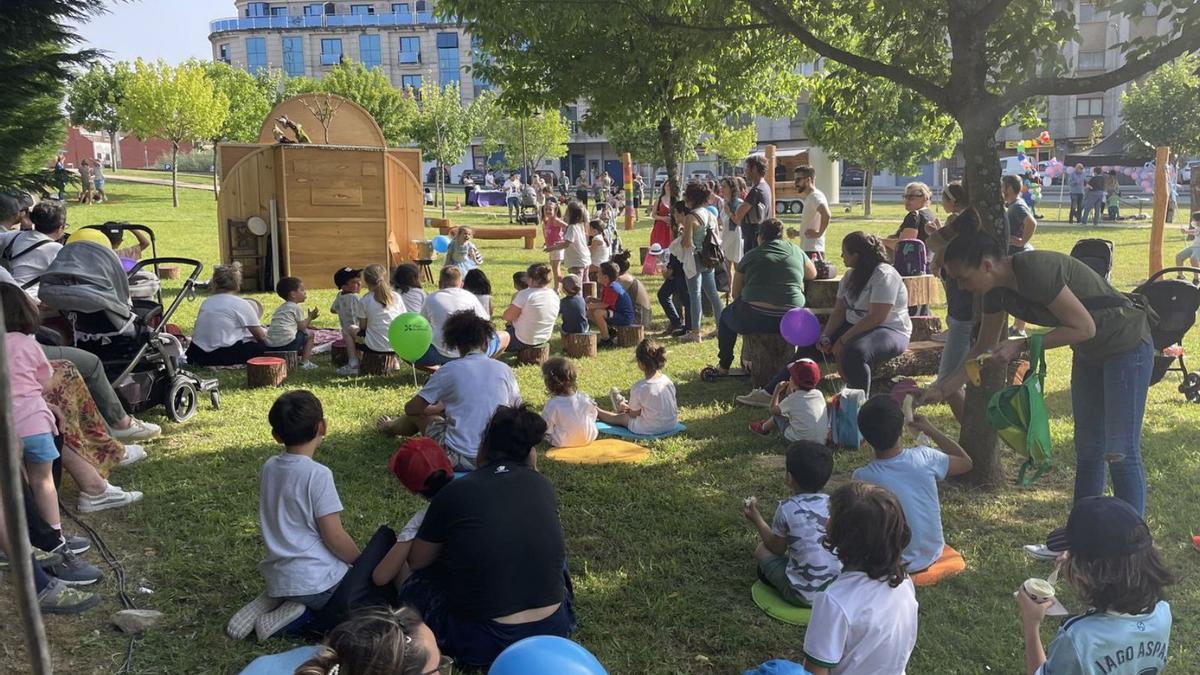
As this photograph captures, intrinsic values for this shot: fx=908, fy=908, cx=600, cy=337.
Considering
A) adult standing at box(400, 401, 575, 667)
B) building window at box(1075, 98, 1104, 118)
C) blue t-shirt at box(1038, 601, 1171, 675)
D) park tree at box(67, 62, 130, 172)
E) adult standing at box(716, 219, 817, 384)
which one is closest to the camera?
blue t-shirt at box(1038, 601, 1171, 675)

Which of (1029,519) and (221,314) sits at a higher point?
(221,314)

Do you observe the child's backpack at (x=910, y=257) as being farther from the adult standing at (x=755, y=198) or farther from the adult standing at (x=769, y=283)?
the adult standing at (x=769, y=283)

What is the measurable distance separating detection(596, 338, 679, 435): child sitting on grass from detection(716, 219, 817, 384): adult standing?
115 cm

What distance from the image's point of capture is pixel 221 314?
349 inches

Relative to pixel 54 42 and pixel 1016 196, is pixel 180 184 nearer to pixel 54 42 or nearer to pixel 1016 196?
pixel 1016 196

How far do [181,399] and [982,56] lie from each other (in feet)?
21.1

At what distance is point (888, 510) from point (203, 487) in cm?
463

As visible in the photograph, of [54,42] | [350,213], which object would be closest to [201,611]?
[54,42]

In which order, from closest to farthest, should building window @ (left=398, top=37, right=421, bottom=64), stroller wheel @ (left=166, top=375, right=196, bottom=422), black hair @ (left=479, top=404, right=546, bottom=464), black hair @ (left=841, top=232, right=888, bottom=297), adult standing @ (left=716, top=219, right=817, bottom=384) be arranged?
black hair @ (left=479, top=404, right=546, bottom=464) → black hair @ (left=841, top=232, right=888, bottom=297) → stroller wheel @ (left=166, top=375, right=196, bottom=422) → adult standing @ (left=716, top=219, right=817, bottom=384) → building window @ (left=398, top=37, right=421, bottom=64)

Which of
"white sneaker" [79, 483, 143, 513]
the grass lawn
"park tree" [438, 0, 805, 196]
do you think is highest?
"park tree" [438, 0, 805, 196]

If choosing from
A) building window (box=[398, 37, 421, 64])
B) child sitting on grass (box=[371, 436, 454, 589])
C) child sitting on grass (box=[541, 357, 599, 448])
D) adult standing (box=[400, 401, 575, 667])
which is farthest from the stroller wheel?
building window (box=[398, 37, 421, 64])

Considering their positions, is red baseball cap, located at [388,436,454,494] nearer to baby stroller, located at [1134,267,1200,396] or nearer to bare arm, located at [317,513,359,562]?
bare arm, located at [317,513,359,562]

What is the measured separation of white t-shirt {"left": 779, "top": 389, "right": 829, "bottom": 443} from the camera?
6.46 m

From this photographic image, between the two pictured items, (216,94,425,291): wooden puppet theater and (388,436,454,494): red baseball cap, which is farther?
(216,94,425,291): wooden puppet theater
